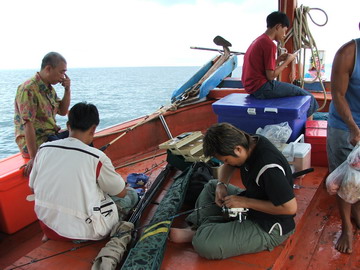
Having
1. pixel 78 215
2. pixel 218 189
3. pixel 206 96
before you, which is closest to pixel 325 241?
pixel 218 189

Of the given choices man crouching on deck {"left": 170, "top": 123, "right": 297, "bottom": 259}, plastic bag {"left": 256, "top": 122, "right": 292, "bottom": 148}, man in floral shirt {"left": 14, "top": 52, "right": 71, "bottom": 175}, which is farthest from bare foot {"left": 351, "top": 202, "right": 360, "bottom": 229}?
man in floral shirt {"left": 14, "top": 52, "right": 71, "bottom": 175}

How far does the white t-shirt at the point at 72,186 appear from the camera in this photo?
1.76 metres

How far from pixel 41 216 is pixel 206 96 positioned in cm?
350

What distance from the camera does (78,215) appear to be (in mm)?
1813

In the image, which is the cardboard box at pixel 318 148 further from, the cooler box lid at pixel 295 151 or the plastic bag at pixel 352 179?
the plastic bag at pixel 352 179

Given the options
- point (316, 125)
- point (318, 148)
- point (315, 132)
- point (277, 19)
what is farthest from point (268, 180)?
point (277, 19)

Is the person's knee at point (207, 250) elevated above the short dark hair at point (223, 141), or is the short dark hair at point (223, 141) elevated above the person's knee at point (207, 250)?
the short dark hair at point (223, 141)

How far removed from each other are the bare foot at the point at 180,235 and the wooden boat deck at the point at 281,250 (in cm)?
5

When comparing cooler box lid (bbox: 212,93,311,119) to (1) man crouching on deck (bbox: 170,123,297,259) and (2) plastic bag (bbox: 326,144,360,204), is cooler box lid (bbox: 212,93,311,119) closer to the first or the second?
(2) plastic bag (bbox: 326,144,360,204)

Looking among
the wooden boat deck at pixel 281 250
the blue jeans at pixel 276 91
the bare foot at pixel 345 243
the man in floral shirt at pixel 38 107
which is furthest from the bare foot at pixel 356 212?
the man in floral shirt at pixel 38 107

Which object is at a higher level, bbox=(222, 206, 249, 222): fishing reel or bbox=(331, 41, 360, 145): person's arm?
bbox=(331, 41, 360, 145): person's arm

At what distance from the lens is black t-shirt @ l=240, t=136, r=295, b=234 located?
1.52 m

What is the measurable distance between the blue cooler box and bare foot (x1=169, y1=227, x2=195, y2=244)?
154 centimetres

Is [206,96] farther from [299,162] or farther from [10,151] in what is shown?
[10,151]
